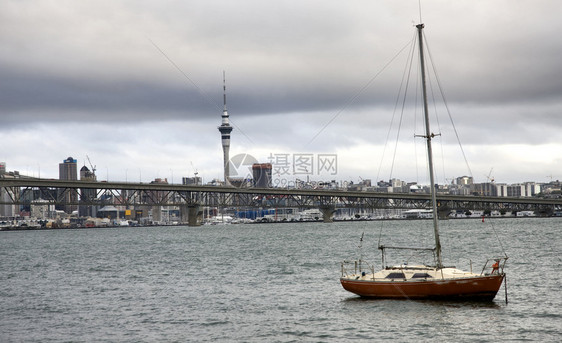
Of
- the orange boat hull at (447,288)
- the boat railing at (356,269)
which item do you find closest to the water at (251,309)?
the orange boat hull at (447,288)

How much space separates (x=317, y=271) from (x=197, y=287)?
1374 cm

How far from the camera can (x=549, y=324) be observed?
4003 centimetres

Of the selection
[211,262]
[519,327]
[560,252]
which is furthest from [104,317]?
[560,252]

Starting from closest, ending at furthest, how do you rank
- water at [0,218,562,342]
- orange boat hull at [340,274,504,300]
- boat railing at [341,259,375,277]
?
water at [0,218,562,342] < orange boat hull at [340,274,504,300] < boat railing at [341,259,375,277]

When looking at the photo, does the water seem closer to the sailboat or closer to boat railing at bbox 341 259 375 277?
the sailboat

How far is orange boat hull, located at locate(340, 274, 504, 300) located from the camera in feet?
151

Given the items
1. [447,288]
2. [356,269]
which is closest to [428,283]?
[447,288]

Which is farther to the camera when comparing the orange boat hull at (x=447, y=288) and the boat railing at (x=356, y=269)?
the boat railing at (x=356, y=269)

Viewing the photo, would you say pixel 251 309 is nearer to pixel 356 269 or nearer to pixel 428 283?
pixel 428 283

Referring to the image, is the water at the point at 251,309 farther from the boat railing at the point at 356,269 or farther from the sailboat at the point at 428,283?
the boat railing at the point at 356,269

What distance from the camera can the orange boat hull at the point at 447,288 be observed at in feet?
151

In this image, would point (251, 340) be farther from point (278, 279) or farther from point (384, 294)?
point (278, 279)

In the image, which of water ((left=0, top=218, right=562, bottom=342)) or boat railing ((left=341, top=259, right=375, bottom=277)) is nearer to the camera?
water ((left=0, top=218, right=562, bottom=342))

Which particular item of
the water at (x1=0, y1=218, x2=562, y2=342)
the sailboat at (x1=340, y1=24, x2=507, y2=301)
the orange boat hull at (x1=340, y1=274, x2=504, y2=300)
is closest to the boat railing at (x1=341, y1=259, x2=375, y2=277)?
the sailboat at (x1=340, y1=24, x2=507, y2=301)
